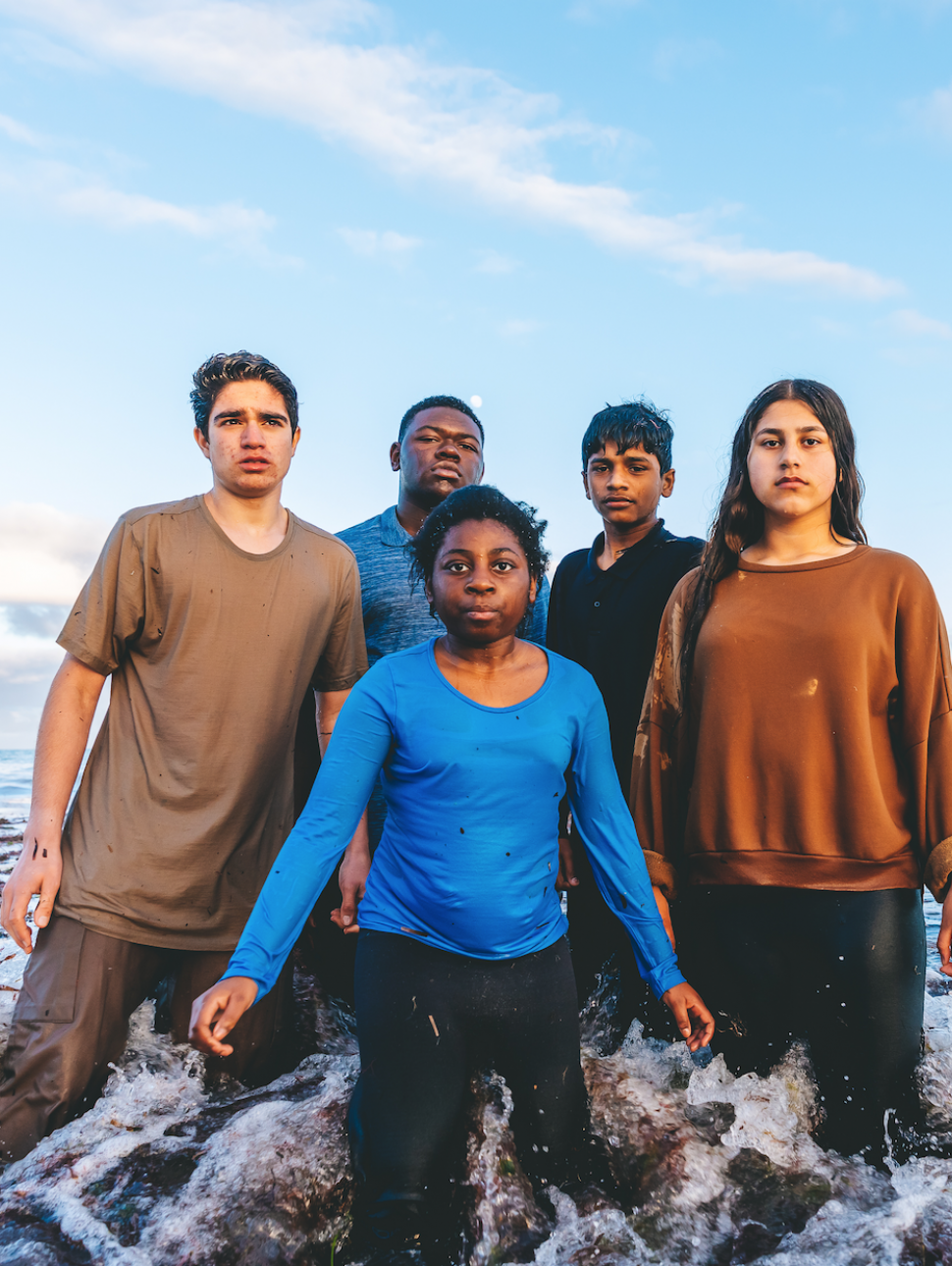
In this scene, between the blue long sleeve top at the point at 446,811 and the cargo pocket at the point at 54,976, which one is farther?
the cargo pocket at the point at 54,976

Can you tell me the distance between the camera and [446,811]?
2584 mm

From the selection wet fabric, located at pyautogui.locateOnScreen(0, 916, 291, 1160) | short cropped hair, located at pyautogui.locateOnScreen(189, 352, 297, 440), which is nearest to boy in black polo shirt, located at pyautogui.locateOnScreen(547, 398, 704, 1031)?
short cropped hair, located at pyautogui.locateOnScreen(189, 352, 297, 440)

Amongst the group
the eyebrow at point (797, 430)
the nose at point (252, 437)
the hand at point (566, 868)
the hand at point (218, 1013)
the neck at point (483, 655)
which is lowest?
the hand at point (218, 1013)

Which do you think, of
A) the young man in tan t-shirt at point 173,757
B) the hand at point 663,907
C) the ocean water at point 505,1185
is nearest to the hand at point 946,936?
the ocean water at point 505,1185

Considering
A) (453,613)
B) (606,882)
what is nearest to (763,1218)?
(606,882)

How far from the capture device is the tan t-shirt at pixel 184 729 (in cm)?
314

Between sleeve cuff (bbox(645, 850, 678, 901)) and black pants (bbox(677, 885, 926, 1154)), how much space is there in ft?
0.56

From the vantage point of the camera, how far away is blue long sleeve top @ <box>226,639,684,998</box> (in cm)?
256

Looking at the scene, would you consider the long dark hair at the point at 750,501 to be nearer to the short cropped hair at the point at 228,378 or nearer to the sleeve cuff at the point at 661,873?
the sleeve cuff at the point at 661,873

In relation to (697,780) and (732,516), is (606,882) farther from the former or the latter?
(732,516)

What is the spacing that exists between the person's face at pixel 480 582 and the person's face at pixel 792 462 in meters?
0.92

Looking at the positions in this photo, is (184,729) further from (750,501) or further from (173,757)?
(750,501)

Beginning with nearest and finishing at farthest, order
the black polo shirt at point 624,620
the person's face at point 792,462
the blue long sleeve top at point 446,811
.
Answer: the blue long sleeve top at point 446,811 → the person's face at point 792,462 → the black polo shirt at point 624,620

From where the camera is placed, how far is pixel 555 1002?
8.64ft
